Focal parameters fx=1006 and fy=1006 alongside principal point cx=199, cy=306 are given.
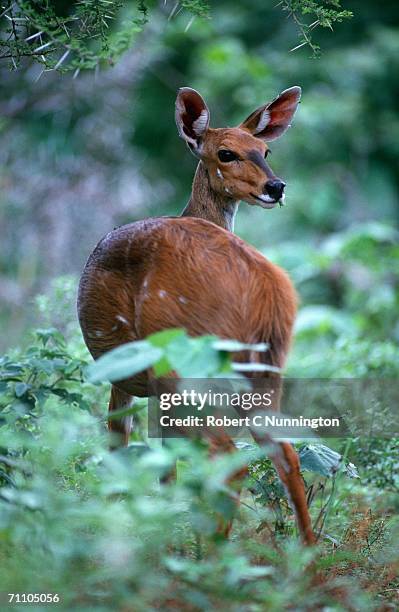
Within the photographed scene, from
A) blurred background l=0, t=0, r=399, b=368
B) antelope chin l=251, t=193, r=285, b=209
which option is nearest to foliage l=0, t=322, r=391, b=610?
antelope chin l=251, t=193, r=285, b=209

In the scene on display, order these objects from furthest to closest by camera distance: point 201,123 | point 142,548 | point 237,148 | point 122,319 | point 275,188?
point 201,123, point 237,148, point 275,188, point 122,319, point 142,548

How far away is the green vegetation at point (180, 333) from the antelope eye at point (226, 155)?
27.6 inches

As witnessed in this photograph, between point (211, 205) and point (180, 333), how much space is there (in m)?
2.35

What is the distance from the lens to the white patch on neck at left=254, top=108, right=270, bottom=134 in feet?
17.3

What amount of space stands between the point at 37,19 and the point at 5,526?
2393 mm

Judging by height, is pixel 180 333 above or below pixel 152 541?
above

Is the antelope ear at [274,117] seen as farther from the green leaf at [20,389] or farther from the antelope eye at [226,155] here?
the green leaf at [20,389]

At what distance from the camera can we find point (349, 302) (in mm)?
10414

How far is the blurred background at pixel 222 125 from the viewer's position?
10664 mm

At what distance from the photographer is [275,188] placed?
15.3 feet

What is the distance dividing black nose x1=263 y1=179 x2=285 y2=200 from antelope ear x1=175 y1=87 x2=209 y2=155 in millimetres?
548

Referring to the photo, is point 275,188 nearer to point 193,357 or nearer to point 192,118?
point 192,118

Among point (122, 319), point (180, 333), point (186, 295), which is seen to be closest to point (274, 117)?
point (122, 319)

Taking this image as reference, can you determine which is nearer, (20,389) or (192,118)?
(20,389)
